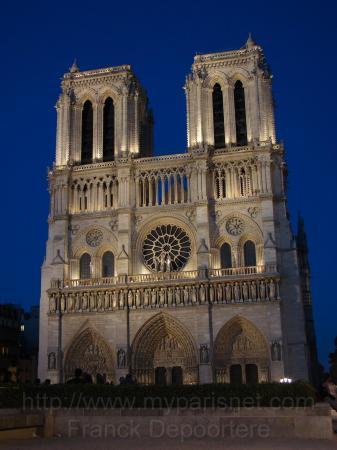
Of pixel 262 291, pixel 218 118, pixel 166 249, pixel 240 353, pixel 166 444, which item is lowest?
pixel 166 444

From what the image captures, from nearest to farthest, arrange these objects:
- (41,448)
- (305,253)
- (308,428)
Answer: (41,448) → (308,428) → (305,253)

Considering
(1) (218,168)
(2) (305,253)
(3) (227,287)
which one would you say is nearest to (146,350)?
(3) (227,287)

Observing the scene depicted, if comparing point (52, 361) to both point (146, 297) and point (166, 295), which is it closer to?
point (146, 297)

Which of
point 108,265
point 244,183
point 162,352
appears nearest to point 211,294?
point 162,352

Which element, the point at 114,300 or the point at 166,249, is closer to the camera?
the point at 114,300

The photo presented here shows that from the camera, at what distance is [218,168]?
43.1 meters

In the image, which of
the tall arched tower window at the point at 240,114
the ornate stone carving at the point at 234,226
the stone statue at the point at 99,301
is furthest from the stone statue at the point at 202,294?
the tall arched tower window at the point at 240,114

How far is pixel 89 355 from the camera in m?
41.6

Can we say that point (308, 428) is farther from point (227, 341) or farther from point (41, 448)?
point (227, 341)

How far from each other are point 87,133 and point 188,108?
27.9ft

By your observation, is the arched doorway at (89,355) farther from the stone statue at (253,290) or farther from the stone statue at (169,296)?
the stone statue at (253,290)

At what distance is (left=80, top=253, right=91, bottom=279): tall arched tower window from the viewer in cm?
4400

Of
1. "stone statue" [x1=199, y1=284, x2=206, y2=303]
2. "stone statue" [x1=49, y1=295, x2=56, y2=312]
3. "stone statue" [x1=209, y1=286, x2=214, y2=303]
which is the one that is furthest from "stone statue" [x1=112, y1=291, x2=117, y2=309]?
"stone statue" [x1=209, y1=286, x2=214, y2=303]

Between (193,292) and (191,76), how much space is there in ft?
54.5
